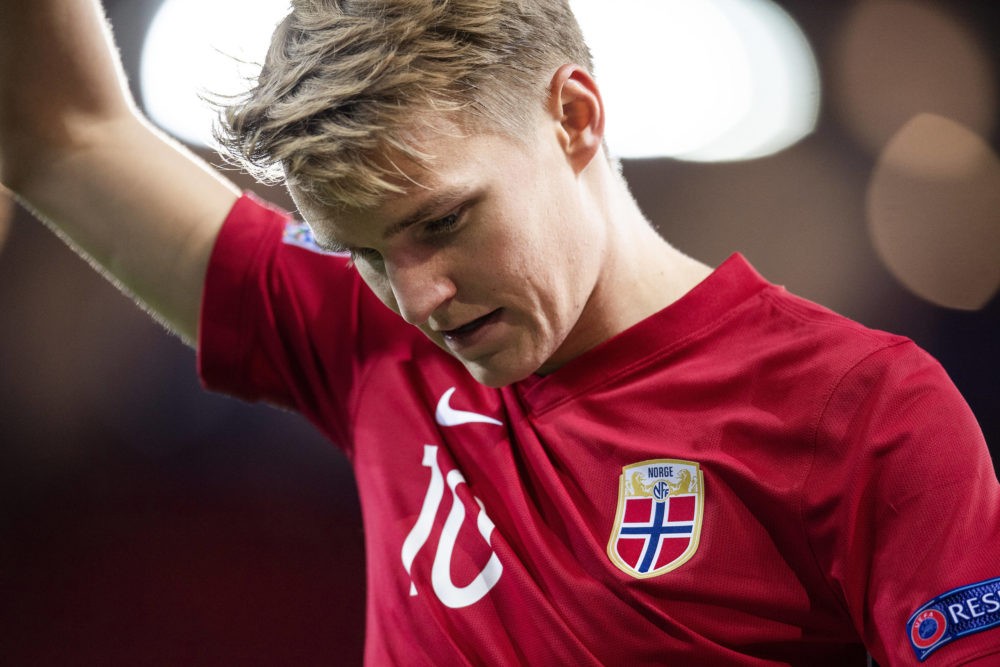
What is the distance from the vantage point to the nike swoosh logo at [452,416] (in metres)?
0.98

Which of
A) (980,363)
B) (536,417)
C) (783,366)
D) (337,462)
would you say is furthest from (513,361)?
(980,363)

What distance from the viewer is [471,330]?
866mm

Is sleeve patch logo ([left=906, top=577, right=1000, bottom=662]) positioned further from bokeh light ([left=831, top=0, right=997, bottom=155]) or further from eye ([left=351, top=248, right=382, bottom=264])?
bokeh light ([left=831, top=0, right=997, bottom=155])

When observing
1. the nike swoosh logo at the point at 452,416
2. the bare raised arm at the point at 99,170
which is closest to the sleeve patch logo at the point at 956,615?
the nike swoosh logo at the point at 452,416

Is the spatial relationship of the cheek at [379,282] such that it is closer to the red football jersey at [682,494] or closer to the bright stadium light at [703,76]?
the red football jersey at [682,494]

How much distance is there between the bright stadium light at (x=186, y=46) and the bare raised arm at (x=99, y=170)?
1.25m

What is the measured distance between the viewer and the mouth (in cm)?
86

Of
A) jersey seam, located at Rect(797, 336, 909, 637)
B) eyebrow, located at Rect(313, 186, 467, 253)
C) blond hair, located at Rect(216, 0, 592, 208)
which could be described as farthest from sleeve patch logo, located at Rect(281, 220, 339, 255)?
jersey seam, located at Rect(797, 336, 909, 637)

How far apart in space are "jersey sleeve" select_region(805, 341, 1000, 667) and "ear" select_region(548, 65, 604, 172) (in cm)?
33

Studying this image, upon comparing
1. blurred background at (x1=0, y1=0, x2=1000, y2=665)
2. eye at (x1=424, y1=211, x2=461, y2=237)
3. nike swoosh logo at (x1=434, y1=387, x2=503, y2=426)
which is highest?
eye at (x1=424, y1=211, x2=461, y2=237)

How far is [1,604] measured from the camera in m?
2.28

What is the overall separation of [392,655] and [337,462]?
1.55 m

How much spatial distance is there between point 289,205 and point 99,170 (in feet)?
4.89

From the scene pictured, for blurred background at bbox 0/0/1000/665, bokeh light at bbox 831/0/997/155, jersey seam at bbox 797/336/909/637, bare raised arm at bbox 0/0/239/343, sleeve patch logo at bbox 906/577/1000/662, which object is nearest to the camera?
sleeve patch logo at bbox 906/577/1000/662
